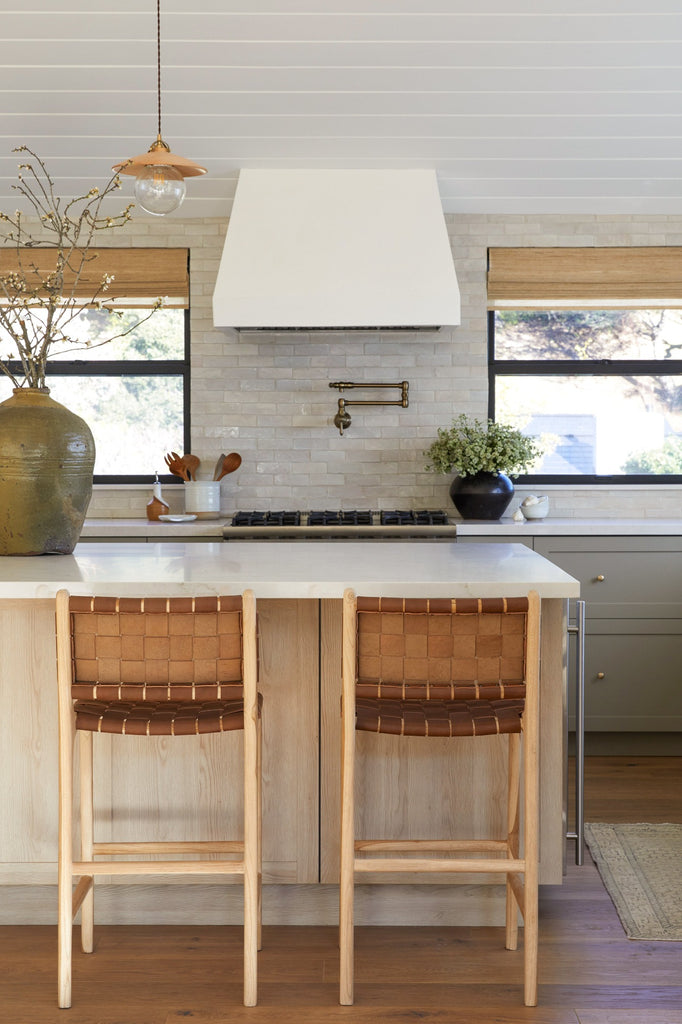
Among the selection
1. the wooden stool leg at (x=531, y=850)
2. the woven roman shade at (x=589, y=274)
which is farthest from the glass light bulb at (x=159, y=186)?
the woven roman shade at (x=589, y=274)

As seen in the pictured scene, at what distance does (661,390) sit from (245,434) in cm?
225

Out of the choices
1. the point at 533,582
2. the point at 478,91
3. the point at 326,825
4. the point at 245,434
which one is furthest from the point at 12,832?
the point at 478,91

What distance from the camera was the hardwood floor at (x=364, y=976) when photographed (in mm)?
2236

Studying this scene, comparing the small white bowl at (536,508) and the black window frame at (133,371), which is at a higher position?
the black window frame at (133,371)

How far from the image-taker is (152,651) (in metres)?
2.18

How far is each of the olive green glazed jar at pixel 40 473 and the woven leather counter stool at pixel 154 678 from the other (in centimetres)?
76

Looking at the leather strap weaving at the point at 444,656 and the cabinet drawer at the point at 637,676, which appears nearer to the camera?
the leather strap weaving at the point at 444,656

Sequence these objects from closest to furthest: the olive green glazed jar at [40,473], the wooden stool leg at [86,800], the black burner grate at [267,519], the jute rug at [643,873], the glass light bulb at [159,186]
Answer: the wooden stool leg at [86,800] < the glass light bulb at [159,186] < the jute rug at [643,873] < the olive green glazed jar at [40,473] < the black burner grate at [267,519]

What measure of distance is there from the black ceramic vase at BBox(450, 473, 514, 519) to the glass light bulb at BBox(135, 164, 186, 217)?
246 centimetres

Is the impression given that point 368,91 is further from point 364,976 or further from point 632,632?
point 364,976

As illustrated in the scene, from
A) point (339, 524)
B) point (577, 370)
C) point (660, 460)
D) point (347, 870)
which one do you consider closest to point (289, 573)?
point (347, 870)

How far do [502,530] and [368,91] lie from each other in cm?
199

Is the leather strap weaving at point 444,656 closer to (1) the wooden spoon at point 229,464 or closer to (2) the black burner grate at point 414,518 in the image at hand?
(2) the black burner grate at point 414,518

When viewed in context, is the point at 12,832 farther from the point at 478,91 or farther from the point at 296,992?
the point at 478,91
